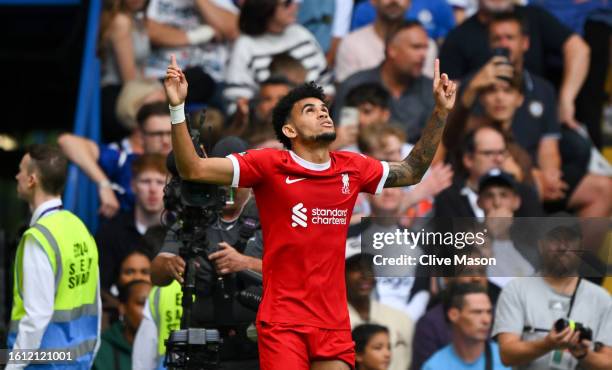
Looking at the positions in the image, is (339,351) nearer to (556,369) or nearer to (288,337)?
(288,337)

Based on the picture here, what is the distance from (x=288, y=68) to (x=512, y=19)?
2.02 metres

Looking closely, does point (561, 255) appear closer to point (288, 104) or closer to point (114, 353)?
point (288, 104)

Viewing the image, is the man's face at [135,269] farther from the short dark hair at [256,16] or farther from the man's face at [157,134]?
the short dark hair at [256,16]

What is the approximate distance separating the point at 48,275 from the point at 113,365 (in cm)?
201

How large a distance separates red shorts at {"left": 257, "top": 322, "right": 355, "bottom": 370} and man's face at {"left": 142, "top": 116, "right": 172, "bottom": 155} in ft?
13.6

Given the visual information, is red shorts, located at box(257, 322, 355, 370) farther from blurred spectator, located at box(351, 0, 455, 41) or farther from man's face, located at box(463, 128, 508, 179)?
blurred spectator, located at box(351, 0, 455, 41)

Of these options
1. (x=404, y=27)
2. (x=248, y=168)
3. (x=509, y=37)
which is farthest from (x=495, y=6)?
(x=248, y=168)

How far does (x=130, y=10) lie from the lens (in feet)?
38.0

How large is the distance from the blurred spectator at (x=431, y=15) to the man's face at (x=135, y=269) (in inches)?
128

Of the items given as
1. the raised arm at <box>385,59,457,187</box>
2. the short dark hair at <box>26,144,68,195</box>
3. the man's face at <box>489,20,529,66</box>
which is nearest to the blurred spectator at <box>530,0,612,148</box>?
the man's face at <box>489,20,529,66</box>

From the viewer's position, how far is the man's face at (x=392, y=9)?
11594 millimetres

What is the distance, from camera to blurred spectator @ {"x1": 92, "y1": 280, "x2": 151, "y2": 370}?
948 cm

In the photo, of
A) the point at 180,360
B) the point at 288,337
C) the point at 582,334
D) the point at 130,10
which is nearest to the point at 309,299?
the point at 288,337

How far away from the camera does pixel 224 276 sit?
7.86 m
